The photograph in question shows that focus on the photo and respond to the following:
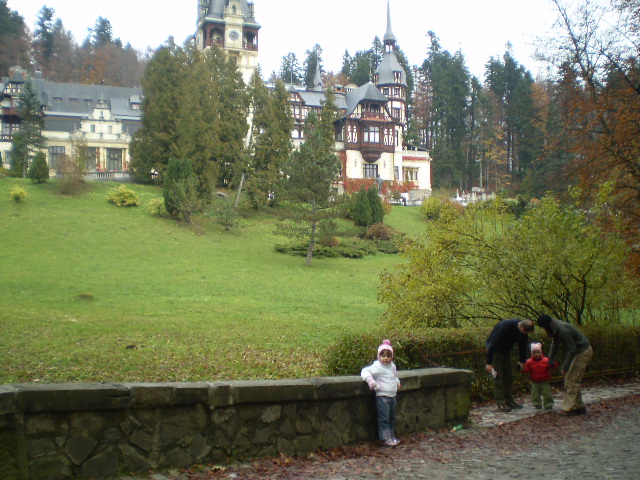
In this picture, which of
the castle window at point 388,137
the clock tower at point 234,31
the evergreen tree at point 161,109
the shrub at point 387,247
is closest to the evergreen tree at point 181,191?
the evergreen tree at point 161,109

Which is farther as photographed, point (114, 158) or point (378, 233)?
point (114, 158)

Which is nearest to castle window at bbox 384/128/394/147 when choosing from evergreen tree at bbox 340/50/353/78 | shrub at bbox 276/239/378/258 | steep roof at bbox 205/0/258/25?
steep roof at bbox 205/0/258/25

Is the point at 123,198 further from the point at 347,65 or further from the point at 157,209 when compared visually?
the point at 347,65

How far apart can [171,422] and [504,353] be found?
6048 mm

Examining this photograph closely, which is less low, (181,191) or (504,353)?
(181,191)

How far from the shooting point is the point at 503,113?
8131cm

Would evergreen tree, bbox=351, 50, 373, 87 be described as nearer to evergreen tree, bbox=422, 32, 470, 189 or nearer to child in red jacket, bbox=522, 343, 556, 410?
evergreen tree, bbox=422, 32, 470, 189

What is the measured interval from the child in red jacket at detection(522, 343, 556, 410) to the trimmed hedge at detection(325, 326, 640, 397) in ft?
3.04

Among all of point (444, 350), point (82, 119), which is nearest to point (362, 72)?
point (82, 119)

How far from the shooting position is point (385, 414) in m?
7.81

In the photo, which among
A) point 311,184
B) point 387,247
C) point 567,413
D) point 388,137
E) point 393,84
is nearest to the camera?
point 567,413

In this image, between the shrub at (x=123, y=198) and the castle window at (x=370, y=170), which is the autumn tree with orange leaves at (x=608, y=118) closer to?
the shrub at (x=123, y=198)

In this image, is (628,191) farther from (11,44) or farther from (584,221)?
(11,44)

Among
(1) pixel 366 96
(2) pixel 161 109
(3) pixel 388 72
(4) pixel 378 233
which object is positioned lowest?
(4) pixel 378 233
